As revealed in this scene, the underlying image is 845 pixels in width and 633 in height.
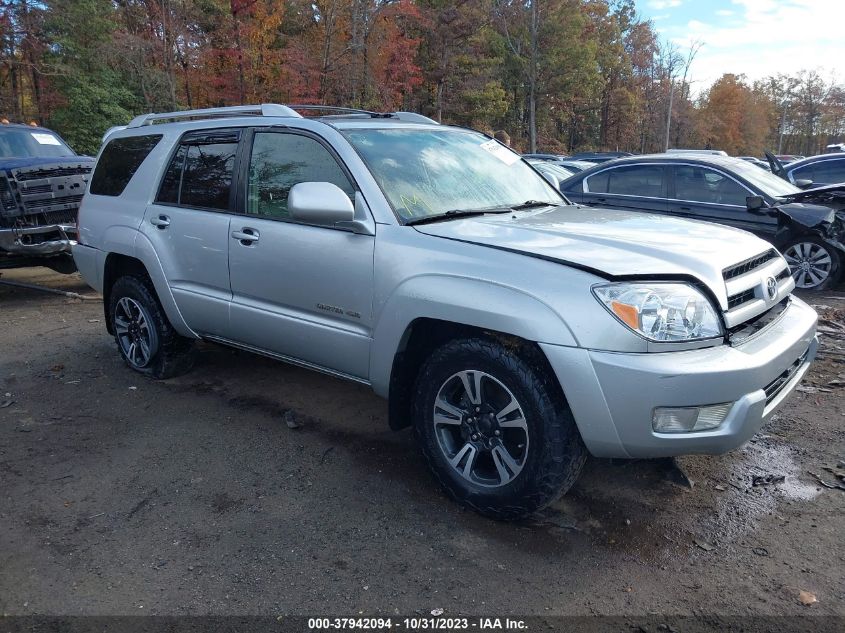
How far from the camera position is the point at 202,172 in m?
4.50

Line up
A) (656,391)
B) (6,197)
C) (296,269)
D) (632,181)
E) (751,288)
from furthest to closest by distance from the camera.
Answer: (632,181) < (6,197) < (296,269) < (751,288) < (656,391)

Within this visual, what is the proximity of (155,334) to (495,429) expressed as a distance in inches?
119

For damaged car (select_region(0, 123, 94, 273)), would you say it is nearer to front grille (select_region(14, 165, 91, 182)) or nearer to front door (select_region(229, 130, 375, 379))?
front grille (select_region(14, 165, 91, 182))

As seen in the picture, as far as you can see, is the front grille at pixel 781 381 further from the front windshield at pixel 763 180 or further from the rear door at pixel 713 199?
the front windshield at pixel 763 180

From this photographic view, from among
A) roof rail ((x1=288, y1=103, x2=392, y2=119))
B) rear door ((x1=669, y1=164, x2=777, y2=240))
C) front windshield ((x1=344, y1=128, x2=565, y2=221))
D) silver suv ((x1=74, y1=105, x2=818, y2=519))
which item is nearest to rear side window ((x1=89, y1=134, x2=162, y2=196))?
silver suv ((x1=74, y1=105, x2=818, y2=519))

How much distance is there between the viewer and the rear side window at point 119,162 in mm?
5023

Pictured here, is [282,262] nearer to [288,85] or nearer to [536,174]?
[536,174]

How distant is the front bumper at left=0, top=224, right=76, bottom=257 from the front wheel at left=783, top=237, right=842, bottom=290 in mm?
8622

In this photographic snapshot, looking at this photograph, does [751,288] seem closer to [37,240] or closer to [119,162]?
[119,162]

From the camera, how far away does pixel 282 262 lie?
3.87 m

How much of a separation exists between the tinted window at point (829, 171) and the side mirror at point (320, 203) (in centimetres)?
1046

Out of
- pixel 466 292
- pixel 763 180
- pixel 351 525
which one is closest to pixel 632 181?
pixel 763 180

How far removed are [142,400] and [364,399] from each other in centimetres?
161

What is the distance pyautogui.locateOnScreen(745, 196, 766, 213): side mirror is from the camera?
7.73 meters
